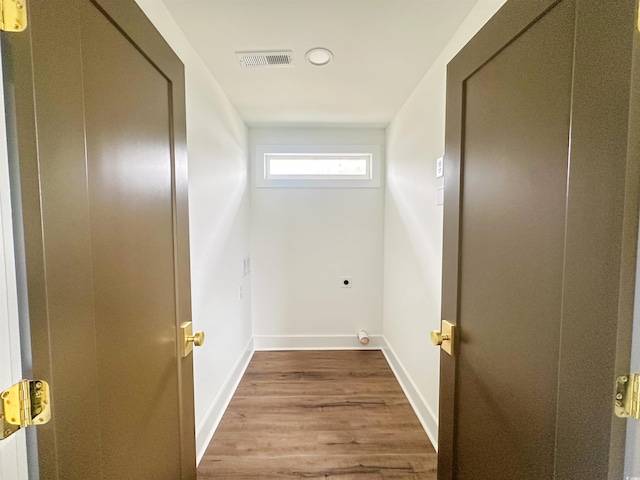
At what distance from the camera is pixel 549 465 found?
26.2 inches

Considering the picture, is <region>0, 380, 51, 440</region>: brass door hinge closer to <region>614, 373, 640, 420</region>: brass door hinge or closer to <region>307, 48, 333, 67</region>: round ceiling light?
<region>614, 373, 640, 420</region>: brass door hinge

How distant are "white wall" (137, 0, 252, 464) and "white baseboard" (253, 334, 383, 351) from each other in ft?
1.67

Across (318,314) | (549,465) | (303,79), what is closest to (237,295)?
(318,314)

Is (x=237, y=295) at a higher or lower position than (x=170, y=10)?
lower

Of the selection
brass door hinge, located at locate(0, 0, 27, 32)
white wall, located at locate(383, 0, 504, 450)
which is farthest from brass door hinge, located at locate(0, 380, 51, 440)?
white wall, located at locate(383, 0, 504, 450)

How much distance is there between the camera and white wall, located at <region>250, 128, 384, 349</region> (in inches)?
120

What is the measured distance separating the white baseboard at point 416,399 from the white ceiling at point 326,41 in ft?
7.31

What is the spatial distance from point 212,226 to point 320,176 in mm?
1480

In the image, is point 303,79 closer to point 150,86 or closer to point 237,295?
point 150,86

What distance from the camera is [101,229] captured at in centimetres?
69

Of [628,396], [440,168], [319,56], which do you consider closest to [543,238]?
[628,396]

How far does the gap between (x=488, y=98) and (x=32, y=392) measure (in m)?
1.34

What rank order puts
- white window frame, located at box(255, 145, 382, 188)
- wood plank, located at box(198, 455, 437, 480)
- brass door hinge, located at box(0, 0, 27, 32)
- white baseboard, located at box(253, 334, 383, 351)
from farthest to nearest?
1. white baseboard, located at box(253, 334, 383, 351)
2. white window frame, located at box(255, 145, 382, 188)
3. wood plank, located at box(198, 455, 437, 480)
4. brass door hinge, located at box(0, 0, 27, 32)

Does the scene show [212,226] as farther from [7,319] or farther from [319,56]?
[7,319]
